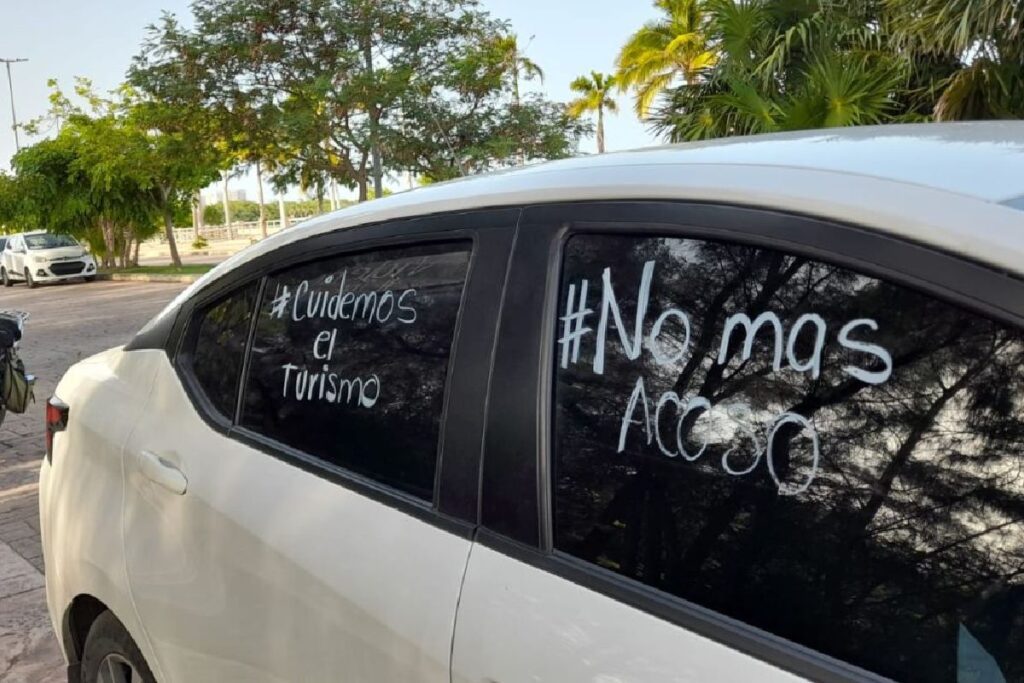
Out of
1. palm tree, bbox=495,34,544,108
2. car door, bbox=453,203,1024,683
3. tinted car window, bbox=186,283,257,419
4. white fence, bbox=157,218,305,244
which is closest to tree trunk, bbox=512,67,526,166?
palm tree, bbox=495,34,544,108

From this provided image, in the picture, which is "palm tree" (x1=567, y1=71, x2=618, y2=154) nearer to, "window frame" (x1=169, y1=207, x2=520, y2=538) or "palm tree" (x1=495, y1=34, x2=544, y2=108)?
"palm tree" (x1=495, y1=34, x2=544, y2=108)

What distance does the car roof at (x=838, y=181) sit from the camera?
41.0 inches

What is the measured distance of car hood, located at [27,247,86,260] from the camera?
2908 centimetres

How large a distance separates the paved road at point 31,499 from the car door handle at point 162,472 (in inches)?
73.0

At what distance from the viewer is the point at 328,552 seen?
1646 mm

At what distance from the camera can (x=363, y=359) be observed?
182cm

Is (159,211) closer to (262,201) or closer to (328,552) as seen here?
(262,201)

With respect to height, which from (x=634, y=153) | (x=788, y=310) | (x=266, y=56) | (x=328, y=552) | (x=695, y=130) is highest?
(x=266, y=56)

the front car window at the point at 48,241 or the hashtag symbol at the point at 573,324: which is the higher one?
the hashtag symbol at the point at 573,324

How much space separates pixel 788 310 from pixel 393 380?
31.6 inches

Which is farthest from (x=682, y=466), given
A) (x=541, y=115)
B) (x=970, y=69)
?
(x=541, y=115)

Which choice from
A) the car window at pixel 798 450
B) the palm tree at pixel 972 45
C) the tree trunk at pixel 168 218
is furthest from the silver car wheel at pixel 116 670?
the tree trunk at pixel 168 218

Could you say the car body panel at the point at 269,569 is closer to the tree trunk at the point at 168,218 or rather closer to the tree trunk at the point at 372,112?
the tree trunk at the point at 372,112

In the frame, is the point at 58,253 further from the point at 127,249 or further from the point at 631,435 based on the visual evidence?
the point at 631,435
